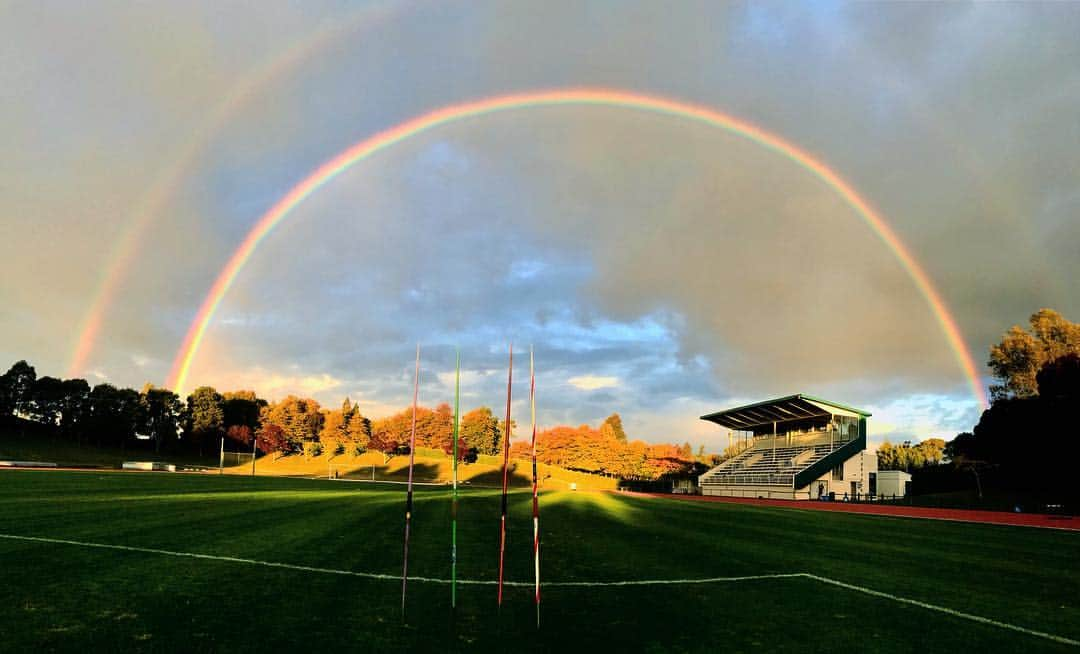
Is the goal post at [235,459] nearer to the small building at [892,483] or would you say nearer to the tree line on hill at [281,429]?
the tree line on hill at [281,429]

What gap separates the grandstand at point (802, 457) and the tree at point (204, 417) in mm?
91721

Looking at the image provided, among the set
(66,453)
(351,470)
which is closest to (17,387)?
(66,453)

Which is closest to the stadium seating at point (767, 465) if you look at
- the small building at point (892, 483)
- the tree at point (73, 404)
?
the small building at point (892, 483)

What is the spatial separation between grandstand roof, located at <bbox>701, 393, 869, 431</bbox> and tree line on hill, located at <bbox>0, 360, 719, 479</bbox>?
27.9 metres

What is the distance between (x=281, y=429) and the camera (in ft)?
383

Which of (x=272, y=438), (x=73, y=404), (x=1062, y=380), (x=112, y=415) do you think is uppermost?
(x=1062, y=380)

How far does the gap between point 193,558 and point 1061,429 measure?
56.9m

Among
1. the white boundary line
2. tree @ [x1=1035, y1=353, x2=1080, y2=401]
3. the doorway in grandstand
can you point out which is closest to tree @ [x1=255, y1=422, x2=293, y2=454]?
the doorway in grandstand

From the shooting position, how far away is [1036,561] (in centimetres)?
1495

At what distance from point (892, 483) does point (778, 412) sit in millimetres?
11569

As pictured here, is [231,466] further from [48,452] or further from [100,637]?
[100,637]

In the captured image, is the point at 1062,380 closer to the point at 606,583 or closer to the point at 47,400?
the point at 606,583

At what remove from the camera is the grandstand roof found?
5772 centimetres

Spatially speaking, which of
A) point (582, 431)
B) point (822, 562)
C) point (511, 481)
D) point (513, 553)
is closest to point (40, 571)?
point (513, 553)
